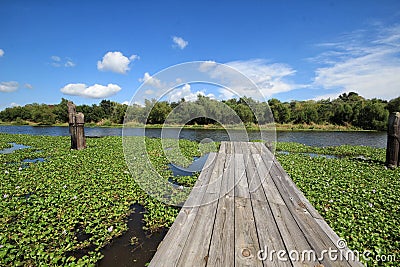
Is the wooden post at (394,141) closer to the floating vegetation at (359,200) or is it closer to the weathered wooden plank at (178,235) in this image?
the floating vegetation at (359,200)

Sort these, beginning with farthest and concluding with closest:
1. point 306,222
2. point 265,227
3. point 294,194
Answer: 1. point 294,194
2. point 306,222
3. point 265,227

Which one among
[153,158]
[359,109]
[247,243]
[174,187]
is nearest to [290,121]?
[359,109]

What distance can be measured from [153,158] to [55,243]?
5.75 m

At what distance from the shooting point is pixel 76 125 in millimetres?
9555

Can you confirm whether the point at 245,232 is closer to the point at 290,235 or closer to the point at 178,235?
the point at 290,235

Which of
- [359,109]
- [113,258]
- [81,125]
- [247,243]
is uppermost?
[359,109]

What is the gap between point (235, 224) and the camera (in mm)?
2541

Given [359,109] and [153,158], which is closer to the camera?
[153,158]

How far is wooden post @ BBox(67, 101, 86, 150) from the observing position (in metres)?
9.49

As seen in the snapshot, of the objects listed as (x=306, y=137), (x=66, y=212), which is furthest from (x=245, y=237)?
(x=306, y=137)

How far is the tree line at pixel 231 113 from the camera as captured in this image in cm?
583

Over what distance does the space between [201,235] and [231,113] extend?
24.0 feet

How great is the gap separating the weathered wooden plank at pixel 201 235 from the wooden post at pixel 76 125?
8145 mm

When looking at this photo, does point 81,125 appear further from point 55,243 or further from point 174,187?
point 55,243
